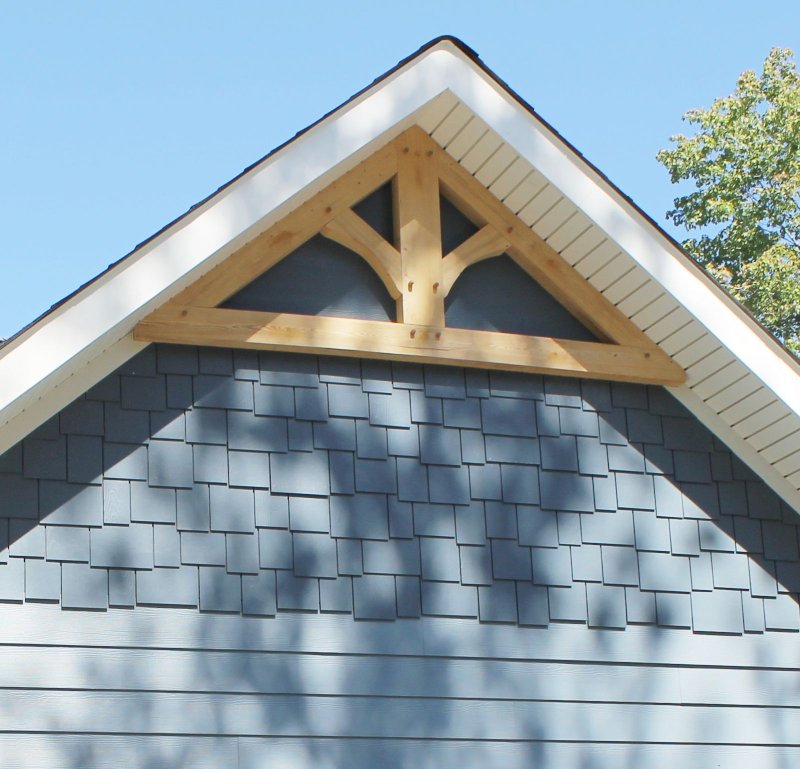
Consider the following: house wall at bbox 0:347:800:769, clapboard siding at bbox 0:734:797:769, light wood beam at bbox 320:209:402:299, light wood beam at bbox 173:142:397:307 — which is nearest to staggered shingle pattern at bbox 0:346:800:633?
house wall at bbox 0:347:800:769

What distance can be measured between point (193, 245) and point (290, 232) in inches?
29.1

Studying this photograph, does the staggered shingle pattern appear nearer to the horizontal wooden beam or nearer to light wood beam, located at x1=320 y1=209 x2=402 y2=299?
the horizontal wooden beam

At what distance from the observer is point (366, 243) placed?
6500 millimetres

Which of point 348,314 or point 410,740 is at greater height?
point 348,314

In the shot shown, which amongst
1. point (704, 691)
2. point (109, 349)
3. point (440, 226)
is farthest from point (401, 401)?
point (704, 691)

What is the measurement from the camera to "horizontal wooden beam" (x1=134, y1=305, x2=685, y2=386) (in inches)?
243

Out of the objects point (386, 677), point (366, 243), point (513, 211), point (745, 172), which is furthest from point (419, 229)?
point (745, 172)

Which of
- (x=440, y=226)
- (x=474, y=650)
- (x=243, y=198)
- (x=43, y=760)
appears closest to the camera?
(x=43, y=760)

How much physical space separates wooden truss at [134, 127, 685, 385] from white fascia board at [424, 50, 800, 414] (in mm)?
491

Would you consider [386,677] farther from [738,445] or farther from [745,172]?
[745,172]

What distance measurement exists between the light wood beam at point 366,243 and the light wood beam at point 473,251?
250 millimetres

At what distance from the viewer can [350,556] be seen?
6184mm

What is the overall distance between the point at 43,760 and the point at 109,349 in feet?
5.84

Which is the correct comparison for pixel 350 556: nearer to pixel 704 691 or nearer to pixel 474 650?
pixel 474 650
